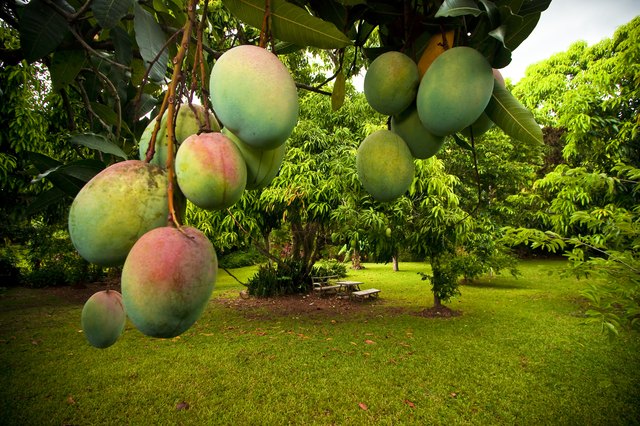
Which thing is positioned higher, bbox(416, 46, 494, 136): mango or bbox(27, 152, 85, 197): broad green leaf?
bbox(416, 46, 494, 136): mango

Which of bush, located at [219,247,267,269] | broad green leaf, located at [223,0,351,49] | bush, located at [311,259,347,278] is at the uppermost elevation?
broad green leaf, located at [223,0,351,49]

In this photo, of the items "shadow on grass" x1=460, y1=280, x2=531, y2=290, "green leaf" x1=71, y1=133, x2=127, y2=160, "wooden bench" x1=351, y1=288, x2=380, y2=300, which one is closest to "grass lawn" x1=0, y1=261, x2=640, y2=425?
"wooden bench" x1=351, y1=288, x2=380, y2=300

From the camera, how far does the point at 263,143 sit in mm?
509

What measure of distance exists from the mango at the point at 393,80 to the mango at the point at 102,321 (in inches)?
26.3

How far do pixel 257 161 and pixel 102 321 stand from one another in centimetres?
51

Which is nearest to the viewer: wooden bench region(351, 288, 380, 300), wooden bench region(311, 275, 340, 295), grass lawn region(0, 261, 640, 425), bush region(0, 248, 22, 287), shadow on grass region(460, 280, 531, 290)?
grass lawn region(0, 261, 640, 425)

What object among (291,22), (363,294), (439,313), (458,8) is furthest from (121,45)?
(363,294)

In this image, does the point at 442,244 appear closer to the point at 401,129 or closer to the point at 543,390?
the point at 543,390

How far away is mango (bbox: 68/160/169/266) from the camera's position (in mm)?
449

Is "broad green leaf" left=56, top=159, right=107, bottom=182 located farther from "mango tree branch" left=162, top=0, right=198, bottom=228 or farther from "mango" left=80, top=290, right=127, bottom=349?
"mango" left=80, top=290, right=127, bottom=349

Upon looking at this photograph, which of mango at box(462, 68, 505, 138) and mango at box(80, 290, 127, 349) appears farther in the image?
mango at box(80, 290, 127, 349)

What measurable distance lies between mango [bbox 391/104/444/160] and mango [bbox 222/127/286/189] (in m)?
0.25

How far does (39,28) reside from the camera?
752 mm

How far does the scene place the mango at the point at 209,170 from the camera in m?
0.47
